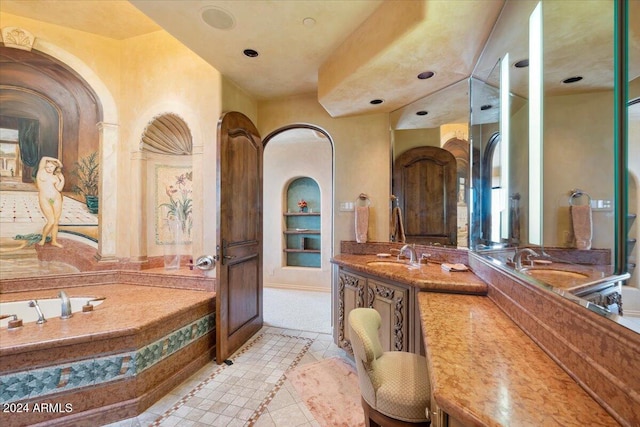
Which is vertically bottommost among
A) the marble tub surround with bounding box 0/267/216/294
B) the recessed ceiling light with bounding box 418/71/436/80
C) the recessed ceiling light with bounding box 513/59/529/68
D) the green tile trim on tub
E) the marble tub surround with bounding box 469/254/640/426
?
the green tile trim on tub

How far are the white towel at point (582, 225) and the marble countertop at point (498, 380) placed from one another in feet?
1.37

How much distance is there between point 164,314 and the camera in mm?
2135

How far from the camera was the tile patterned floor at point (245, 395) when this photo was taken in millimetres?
1807

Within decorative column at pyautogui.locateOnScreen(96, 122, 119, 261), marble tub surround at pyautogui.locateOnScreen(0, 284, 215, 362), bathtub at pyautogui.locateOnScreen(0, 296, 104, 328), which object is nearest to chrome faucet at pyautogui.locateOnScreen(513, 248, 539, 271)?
marble tub surround at pyautogui.locateOnScreen(0, 284, 215, 362)

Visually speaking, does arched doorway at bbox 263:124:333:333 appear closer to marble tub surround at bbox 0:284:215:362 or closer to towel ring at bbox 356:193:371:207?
towel ring at bbox 356:193:371:207

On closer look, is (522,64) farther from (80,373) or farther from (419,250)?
(80,373)

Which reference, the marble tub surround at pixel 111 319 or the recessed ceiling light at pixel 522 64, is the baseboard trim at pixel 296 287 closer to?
the marble tub surround at pixel 111 319

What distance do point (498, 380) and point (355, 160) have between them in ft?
8.47

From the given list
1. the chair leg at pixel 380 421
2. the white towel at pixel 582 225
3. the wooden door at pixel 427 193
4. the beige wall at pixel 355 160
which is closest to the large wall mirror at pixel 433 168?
the wooden door at pixel 427 193

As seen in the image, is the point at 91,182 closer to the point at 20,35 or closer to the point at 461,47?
the point at 20,35

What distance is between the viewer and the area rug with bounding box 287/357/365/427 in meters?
1.83

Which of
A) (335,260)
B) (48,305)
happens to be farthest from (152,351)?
(335,260)

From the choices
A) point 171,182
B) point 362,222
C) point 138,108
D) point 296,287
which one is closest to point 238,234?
point 171,182

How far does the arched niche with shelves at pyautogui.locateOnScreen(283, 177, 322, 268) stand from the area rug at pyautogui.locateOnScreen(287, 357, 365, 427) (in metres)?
2.90
